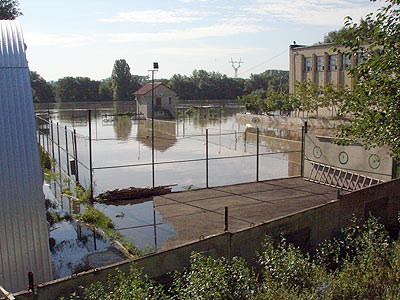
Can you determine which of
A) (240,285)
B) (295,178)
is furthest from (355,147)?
(240,285)

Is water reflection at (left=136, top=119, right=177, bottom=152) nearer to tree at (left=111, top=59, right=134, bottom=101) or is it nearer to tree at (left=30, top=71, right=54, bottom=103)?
tree at (left=30, top=71, right=54, bottom=103)

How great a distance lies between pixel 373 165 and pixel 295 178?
12.9ft

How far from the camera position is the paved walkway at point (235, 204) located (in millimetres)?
14039

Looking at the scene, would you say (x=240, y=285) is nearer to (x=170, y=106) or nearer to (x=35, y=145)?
(x=35, y=145)

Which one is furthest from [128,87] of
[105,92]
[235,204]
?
[235,204]

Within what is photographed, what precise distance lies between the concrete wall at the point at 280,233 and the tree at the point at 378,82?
7.68ft

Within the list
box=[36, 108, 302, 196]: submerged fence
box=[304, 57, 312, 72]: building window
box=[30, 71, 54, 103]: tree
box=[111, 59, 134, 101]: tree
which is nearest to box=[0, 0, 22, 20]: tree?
box=[36, 108, 302, 196]: submerged fence

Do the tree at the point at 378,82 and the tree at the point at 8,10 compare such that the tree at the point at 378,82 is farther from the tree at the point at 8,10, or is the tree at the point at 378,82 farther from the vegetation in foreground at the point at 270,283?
the tree at the point at 8,10

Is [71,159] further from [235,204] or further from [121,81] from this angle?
[121,81]

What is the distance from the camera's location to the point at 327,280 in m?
6.94

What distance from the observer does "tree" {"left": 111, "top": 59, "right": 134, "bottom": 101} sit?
11338 centimetres

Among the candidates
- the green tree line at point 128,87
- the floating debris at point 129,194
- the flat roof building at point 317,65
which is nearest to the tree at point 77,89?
the green tree line at point 128,87

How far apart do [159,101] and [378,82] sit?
59004 millimetres

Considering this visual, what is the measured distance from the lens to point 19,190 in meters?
8.73
